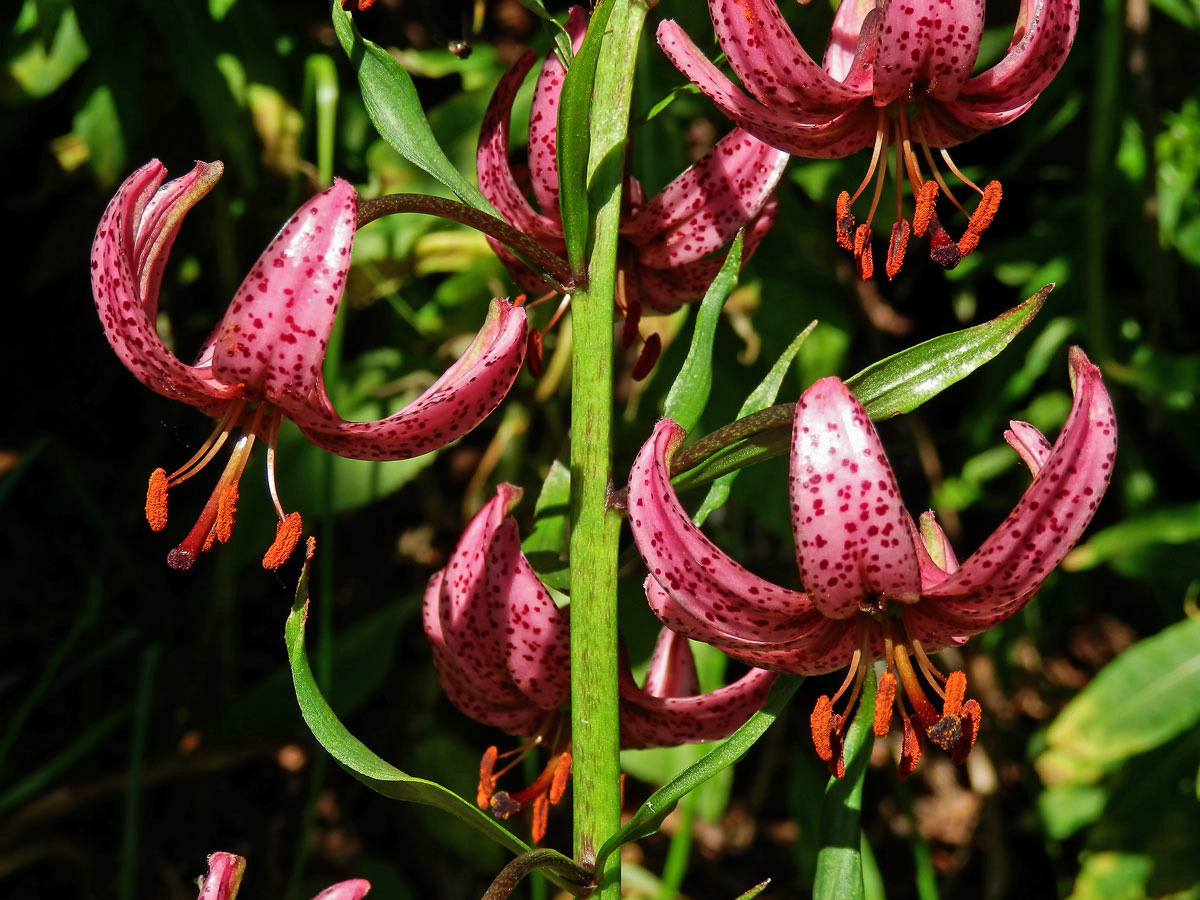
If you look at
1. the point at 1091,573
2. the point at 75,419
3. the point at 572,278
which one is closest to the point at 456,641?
the point at 572,278

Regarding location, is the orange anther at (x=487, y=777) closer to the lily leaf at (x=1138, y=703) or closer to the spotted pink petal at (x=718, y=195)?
the spotted pink petal at (x=718, y=195)

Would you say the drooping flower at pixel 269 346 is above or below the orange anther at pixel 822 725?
above

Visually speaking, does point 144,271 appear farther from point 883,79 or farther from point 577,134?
point 883,79

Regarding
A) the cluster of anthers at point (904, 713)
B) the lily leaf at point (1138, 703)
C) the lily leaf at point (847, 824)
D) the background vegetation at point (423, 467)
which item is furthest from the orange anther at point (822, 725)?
the lily leaf at point (1138, 703)

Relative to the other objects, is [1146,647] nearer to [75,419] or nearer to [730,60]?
[730,60]

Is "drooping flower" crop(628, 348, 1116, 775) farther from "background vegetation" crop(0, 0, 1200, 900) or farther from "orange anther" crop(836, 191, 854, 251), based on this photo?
"background vegetation" crop(0, 0, 1200, 900)
